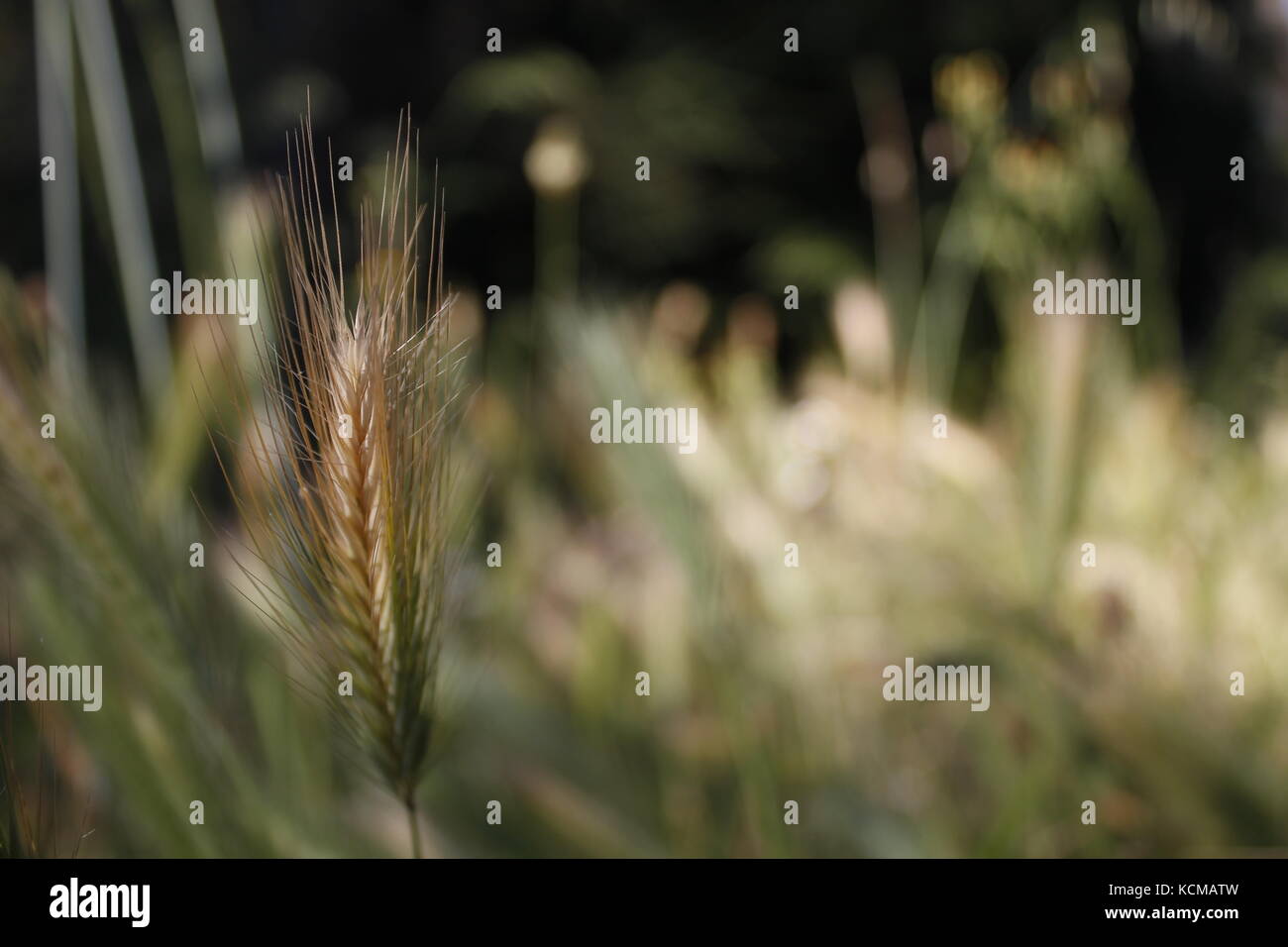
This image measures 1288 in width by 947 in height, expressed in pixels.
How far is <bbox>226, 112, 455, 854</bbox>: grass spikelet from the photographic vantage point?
192mm

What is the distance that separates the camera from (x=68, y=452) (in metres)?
0.30

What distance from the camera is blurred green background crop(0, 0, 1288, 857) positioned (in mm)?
352

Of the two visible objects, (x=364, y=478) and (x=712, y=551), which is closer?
(x=364, y=478)

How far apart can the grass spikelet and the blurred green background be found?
2 cm

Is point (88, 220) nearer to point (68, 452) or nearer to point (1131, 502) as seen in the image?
point (68, 452)

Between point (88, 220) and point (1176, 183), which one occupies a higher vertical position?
point (1176, 183)

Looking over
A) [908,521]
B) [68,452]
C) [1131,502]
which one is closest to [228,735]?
[68,452]

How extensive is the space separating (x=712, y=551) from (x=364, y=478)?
0.80 ft

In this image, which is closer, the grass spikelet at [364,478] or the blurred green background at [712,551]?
the grass spikelet at [364,478]

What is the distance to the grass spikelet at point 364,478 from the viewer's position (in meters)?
0.19

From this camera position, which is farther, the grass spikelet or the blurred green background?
the blurred green background

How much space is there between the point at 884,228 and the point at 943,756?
1.64 m

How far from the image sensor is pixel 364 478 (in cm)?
20

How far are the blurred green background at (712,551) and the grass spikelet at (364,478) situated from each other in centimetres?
2
